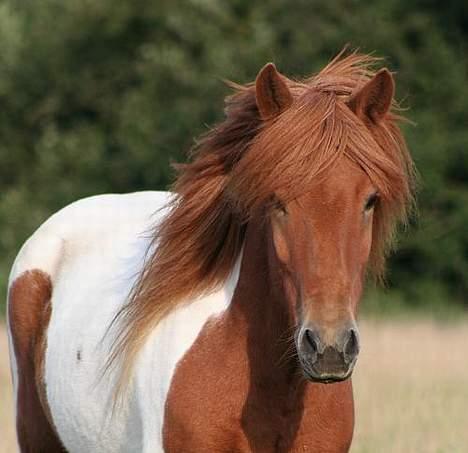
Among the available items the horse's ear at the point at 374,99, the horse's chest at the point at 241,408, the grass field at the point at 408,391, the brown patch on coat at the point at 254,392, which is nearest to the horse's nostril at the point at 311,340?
the brown patch on coat at the point at 254,392

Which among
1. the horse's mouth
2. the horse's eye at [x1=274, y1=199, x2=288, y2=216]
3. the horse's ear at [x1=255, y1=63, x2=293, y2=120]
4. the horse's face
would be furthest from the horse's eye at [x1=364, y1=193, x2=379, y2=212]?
the horse's mouth

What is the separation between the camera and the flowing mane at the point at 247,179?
13.6 ft

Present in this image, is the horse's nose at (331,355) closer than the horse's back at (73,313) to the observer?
Yes

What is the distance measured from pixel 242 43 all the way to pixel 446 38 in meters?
4.22

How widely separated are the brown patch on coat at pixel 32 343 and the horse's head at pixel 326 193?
1934mm

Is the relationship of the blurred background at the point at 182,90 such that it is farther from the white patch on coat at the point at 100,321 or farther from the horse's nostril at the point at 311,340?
the horse's nostril at the point at 311,340

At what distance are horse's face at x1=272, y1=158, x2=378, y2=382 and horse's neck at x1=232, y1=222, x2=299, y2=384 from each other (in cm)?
23

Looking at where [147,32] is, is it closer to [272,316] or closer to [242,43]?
[242,43]

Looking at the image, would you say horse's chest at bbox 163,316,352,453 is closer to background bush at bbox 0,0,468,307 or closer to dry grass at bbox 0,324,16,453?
dry grass at bbox 0,324,16,453

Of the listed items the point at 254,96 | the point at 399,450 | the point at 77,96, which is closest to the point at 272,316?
the point at 254,96

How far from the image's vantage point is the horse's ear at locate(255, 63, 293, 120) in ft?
13.9

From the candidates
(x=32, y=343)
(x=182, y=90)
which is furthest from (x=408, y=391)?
(x=182, y=90)

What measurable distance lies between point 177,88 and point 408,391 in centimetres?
1517

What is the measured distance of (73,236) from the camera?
5.94 m
